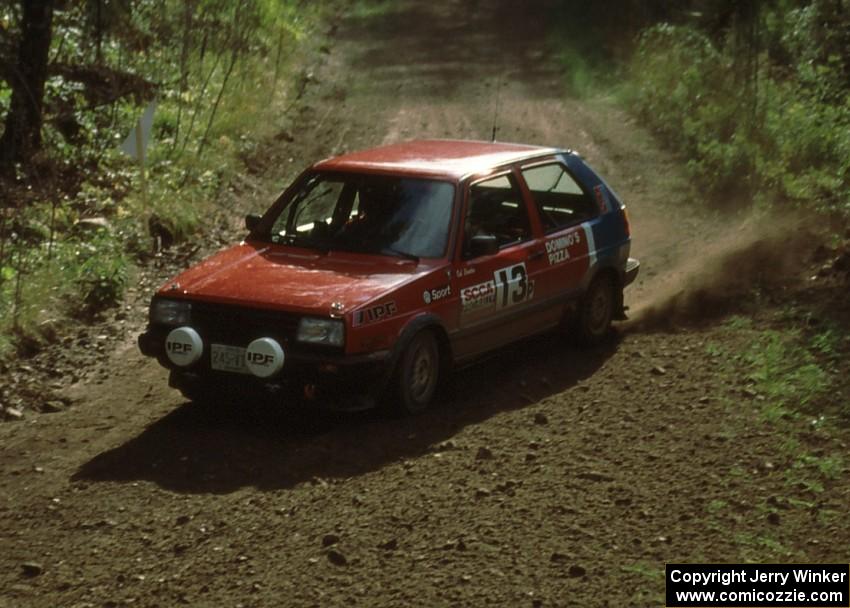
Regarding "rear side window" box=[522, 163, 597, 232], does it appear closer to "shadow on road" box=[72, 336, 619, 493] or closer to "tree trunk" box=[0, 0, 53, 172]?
"shadow on road" box=[72, 336, 619, 493]

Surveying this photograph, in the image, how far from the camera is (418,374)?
884 centimetres

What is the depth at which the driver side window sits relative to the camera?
9.45 m

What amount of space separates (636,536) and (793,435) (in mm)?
1876

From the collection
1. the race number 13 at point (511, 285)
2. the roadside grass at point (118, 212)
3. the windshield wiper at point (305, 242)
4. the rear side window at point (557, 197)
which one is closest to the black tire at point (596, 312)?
the rear side window at point (557, 197)

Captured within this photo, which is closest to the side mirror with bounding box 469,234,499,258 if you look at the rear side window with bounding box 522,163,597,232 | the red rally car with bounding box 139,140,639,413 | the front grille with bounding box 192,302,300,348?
the red rally car with bounding box 139,140,639,413

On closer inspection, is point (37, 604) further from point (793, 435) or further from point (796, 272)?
point (796, 272)

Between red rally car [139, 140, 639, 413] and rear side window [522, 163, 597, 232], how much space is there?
0.01m

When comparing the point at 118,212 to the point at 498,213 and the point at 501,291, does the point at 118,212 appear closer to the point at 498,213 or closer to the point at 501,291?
the point at 498,213

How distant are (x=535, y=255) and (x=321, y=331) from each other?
86.7 inches

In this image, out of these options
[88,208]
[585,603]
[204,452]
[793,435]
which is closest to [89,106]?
[88,208]

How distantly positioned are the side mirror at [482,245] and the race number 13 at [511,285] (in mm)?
223

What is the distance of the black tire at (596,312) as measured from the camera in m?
10.5

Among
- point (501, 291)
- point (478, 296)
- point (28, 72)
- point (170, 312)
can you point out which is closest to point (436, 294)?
point (478, 296)

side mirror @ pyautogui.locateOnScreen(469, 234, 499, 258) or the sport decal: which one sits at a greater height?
side mirror @ pyautogui.locateOnScreen(469, 234, 499, 258)
